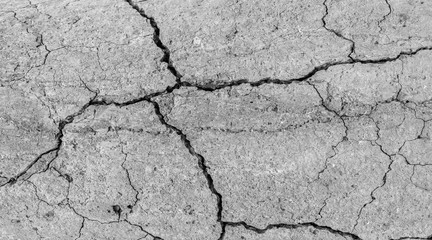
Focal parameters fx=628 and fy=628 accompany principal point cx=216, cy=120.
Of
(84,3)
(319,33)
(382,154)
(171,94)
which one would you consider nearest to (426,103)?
(382,154)

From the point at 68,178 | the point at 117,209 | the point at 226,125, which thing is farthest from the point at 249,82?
the point at 68,178

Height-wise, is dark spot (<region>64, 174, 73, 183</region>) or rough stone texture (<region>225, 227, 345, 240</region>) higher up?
dark spot (<region>64, 174, 73, 183</region>)

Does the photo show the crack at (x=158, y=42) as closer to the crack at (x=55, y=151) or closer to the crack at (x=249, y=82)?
the crack at (x=249, y=82)

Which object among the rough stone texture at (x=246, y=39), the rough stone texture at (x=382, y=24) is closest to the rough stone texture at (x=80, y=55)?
the rough stone texture at (x=246, y=39)

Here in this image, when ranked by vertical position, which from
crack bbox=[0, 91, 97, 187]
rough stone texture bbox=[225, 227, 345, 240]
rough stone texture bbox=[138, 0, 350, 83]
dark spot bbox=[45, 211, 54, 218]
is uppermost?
rough stone texture bbox=[138, 0, 350, 83]

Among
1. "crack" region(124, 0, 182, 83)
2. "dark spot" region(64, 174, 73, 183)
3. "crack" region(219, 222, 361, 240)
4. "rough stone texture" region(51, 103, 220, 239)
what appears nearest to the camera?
"crack" region(219, 222, 361, 240)

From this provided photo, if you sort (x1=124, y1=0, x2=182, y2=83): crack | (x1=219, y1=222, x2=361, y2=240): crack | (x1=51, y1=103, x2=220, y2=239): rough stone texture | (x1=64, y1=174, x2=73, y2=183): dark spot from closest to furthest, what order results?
(x1=219, y1=222, x2=361, y2=240): crack < (x1=51, y1=103, x2=220, y2=239): rough stone texture < (x1=64, y1=174, x2=73, y2=183): dark spot < (x1=124, y1=0, x2=182, y2=83): crack

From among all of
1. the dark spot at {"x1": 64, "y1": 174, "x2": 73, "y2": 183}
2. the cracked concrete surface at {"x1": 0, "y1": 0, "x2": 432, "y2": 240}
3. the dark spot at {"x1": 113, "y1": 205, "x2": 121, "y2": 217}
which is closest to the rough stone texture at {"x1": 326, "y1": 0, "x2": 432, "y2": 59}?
the cracked concrete surface at {"x1": 0, "y1": 0, "x2": 432, "y2": 240}

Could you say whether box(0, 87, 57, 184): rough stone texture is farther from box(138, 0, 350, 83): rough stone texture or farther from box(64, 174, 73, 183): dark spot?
box(138, 0, 350, 83): rough stone texture
